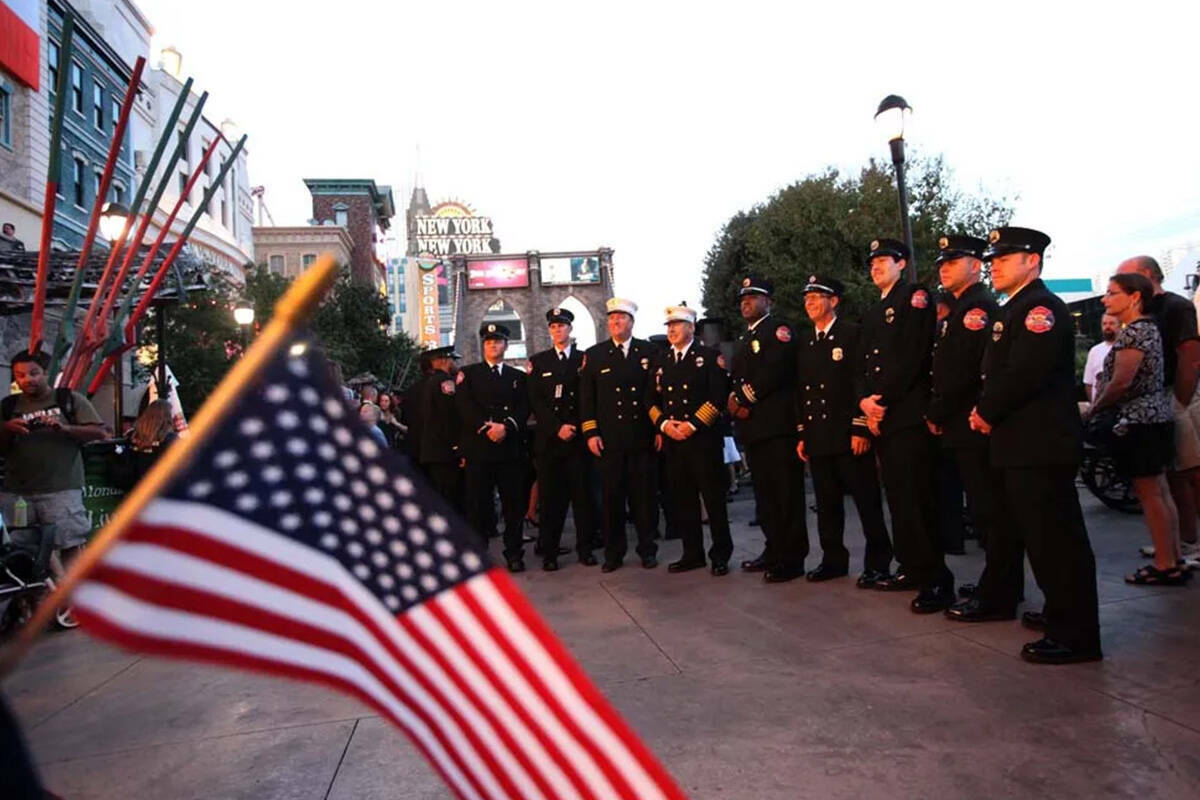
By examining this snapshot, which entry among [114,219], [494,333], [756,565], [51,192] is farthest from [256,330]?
[756,565]

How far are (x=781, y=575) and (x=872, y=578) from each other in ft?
2.13

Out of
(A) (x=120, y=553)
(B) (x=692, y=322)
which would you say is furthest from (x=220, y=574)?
(B) (x=692, y=322)

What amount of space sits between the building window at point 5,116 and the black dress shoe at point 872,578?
22.7 meters

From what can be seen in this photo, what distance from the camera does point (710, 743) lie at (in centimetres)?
287

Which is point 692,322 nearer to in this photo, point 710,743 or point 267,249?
point 710,743

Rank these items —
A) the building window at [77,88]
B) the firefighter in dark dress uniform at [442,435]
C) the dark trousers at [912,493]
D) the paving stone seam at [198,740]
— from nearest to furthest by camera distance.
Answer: the paving stone seam at [198,740]
the dark trousers at [912,493]
the firefighter in dark dress uniform at [442,435]
the building window at [77,88]

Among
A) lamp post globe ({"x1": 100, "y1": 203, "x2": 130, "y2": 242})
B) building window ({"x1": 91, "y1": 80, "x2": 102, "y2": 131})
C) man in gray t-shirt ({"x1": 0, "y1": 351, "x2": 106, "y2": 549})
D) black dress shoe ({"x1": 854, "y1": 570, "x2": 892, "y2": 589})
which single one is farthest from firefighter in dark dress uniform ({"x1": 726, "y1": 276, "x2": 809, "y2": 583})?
building window ({"x1": 91, "y1": 80, "x2": 102, "y2": 131})

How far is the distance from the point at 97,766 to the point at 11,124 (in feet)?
74.4

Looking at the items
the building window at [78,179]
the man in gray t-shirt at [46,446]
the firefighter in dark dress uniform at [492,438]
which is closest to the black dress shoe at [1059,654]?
the firefighter in dark dress uniform at [492,438]

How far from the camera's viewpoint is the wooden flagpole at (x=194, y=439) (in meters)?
0.88

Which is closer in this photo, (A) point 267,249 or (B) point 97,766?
(B) point 97,766

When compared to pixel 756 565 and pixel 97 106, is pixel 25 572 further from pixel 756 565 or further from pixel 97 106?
pixel 97 106

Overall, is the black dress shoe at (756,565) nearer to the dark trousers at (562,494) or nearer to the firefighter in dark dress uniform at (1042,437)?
the dark trousers at (562,494)

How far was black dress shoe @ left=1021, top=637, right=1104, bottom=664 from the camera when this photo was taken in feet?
11.4
